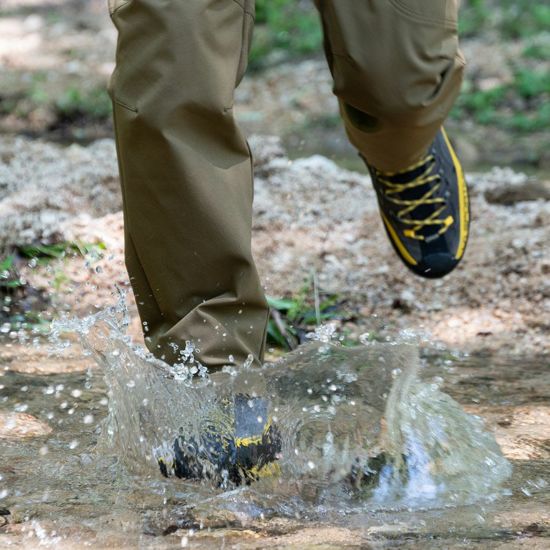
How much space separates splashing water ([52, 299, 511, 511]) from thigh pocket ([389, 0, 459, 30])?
0.69 meters

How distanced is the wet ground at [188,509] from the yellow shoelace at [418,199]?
0.68 meters

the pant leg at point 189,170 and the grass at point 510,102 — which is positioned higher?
the grass at point 510,102

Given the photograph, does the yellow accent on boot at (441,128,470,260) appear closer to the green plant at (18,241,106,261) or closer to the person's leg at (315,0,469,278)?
the person's leg at (315,0,469,278)

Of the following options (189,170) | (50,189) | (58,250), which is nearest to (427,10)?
(189,170)

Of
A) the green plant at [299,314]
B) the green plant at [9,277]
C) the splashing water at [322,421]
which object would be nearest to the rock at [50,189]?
the green plant at [9,277]

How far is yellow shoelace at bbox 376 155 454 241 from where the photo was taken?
2.66 m

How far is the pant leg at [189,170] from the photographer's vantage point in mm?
1759

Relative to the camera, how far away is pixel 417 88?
6.96 ft

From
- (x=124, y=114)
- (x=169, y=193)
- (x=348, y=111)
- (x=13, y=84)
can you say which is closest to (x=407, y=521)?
(x=169, y=193)

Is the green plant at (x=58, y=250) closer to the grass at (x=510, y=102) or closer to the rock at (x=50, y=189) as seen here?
the rock at (x=50, y=189)

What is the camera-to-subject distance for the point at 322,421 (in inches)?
75.2

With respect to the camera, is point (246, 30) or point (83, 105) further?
point (83, 105)

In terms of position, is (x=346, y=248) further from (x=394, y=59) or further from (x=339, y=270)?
(x=394, y=59)

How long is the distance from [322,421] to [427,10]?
2.92ft
